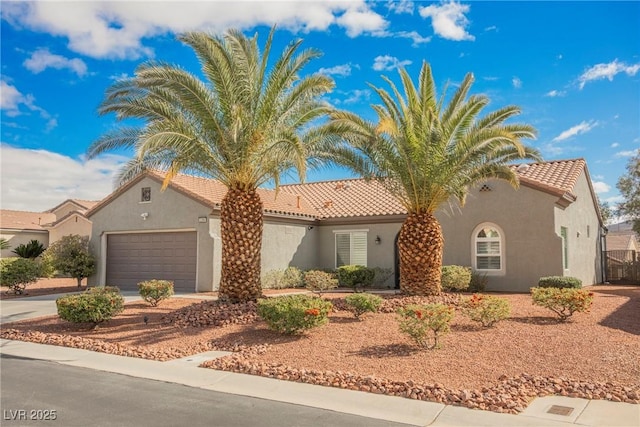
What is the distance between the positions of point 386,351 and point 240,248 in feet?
18.3

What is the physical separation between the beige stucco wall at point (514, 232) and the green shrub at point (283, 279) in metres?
6.54

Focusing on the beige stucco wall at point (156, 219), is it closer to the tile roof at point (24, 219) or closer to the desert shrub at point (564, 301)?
the desert shrub at point (564, 301)

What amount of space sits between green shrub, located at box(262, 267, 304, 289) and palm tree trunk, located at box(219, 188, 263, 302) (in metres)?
7.18

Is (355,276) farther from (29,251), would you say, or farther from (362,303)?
(29,251)

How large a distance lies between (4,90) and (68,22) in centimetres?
450

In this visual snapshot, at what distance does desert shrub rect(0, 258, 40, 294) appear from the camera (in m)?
19.8

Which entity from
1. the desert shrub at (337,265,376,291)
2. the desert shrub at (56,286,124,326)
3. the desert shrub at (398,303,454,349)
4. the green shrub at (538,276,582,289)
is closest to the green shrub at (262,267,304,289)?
the desert shrub at (337,265,376,291)

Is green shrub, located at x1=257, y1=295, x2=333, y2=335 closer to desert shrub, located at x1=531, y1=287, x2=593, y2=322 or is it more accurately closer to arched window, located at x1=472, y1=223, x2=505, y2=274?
desert shrub, located at x1=531, y1=287, x2=593, y2=322

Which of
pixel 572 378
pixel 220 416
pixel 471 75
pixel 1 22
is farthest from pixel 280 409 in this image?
pixel 1 22

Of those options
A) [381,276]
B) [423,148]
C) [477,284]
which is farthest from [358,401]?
[381,276]

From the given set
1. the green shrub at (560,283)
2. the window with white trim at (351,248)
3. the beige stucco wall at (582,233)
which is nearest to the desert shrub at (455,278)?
the green shrub at (560,283)

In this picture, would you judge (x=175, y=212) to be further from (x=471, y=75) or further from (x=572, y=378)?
(x=572, y=378)

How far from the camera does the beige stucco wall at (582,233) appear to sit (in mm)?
19656

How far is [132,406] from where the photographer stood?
21.1 ft
